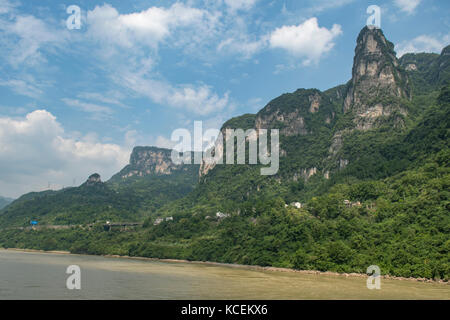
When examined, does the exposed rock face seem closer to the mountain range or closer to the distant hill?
the mountain range

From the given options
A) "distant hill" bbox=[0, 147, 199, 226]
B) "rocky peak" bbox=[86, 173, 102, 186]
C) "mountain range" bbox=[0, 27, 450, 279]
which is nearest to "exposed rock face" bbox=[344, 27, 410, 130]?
"mountain range" bbox=[0, 27, 450, 279]

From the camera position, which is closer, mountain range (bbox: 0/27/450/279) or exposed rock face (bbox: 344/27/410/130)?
mountain range (bbox: 0/27/450/279)

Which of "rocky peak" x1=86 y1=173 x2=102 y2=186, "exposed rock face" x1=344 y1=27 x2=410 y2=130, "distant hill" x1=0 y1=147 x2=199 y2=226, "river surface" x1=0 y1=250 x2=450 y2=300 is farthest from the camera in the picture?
"rocky peak" x1=86 y1=173 x2=102 y2=186

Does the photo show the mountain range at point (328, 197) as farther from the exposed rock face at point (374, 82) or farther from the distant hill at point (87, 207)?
the distant hill at point (87, 207)

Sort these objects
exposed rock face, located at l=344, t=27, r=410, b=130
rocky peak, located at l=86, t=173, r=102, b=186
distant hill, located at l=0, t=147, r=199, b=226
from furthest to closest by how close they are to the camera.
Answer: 1. rocky peak, located at l=86, t=173, r=102, b=186
2. distant hill, located at l=0, t=147, r=199, b=226
3. exposed rock face, located at l=344, t=27, r=410, b=130

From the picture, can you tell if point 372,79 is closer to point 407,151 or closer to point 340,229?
point 407,151
